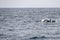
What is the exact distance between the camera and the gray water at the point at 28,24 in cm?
182

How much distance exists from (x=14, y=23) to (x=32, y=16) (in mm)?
403

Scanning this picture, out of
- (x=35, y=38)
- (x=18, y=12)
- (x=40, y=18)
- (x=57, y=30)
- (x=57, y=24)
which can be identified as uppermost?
(x=18, y=12)

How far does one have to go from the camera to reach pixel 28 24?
1.84 m

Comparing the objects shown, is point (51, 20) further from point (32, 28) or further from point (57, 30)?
point (32, 28)

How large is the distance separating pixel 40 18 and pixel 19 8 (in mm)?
488

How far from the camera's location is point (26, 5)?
74.2 inches

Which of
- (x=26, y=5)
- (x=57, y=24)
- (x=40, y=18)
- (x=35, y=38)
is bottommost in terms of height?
(x=35, y=38)

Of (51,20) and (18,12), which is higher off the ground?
(18,12)

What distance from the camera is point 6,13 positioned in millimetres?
1853

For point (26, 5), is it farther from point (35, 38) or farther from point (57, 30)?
point (57, 30)

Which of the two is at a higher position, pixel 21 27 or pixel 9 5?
pixel 9 5

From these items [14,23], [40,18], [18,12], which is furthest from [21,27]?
[40,18]

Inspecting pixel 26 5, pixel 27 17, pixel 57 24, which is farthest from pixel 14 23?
pixel 57 24

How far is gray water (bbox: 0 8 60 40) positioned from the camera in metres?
1.82
